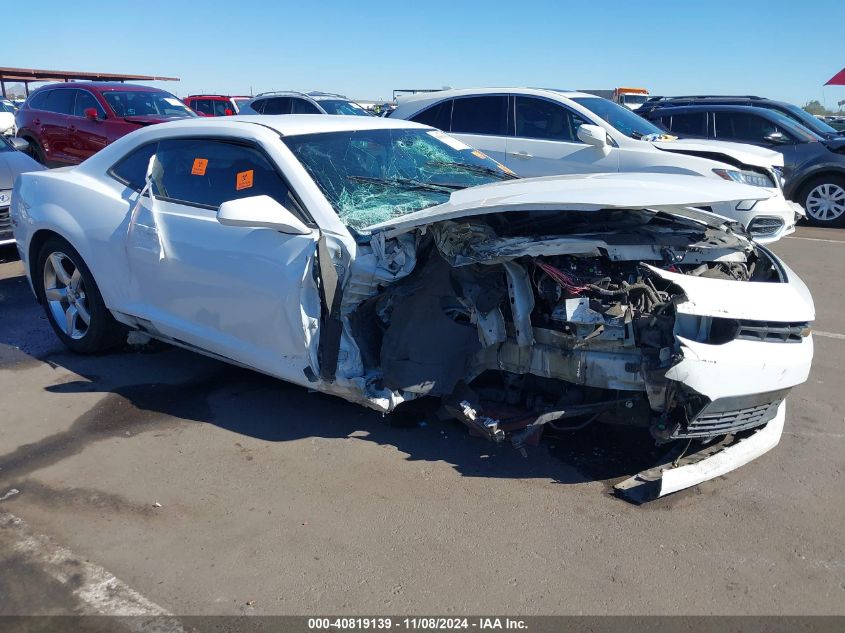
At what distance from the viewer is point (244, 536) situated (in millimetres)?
3045

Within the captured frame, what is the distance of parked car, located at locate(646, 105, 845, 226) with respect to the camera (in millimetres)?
10938

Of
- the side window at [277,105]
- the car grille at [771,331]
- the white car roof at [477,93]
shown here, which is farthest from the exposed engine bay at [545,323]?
the side window at [277,105]

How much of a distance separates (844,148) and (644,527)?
393 inches

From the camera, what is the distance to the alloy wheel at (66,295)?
499 centimetres

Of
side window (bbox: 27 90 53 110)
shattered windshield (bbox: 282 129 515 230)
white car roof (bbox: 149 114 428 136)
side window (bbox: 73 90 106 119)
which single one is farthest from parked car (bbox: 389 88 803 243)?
side window (bbox: 27 90 53 110)

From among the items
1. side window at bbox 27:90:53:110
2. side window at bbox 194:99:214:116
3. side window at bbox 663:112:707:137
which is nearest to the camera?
side window at bbox 663:112:707:137

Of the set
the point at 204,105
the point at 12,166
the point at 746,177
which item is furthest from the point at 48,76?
the point at 746,177

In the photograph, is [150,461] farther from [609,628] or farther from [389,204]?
[609,628]

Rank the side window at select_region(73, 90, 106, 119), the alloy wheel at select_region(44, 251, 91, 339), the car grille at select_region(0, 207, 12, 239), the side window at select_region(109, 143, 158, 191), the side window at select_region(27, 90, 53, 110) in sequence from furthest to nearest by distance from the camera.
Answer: the side window at select_region(27, 90, 53, 110)
the side window at select_region(73, 90, 106, 119)
the car grille at select_region(0, 207, 12, 239)
the alloy wheel at select_region(44, 251, 91, 339)
the side window at select_region(109, 143, 158, 191)

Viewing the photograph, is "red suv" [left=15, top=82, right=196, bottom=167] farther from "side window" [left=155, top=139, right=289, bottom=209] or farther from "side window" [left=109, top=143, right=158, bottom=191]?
"side window" [left=155, top=139, right=289, bottom=209]

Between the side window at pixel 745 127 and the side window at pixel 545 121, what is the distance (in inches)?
142

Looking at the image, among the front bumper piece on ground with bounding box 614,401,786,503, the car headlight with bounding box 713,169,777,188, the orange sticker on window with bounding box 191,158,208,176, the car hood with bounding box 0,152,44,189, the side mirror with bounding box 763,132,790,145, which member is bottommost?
the front bumper piece on ground with bounding box 614,401,786,503

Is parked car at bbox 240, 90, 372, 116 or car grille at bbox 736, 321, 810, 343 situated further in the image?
parked car at bbox 240, 90, 372, 116

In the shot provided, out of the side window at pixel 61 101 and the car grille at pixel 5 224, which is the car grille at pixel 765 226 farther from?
the side window at pixel 61 101
